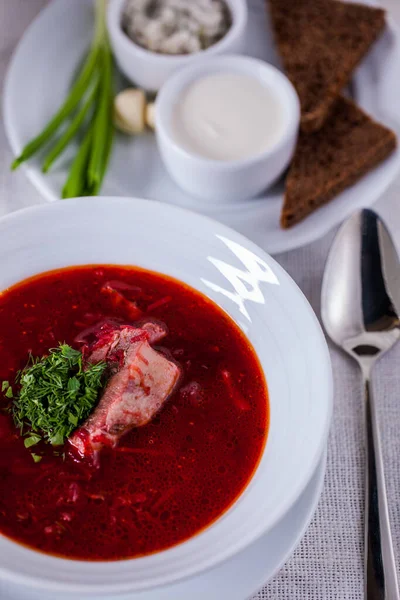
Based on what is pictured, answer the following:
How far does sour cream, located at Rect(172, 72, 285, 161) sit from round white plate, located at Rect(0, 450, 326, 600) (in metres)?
1.62

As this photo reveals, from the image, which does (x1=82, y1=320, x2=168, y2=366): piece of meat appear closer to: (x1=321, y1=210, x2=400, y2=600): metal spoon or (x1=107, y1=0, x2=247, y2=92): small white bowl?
(x1=321, y1=210, x2=400, y2=600): metal spoon

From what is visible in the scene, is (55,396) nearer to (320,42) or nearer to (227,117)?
(227,117)

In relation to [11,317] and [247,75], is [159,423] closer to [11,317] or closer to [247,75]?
[11,317]

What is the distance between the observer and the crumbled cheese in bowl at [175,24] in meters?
3.58

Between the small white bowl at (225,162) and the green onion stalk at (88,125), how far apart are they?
0.28 metres

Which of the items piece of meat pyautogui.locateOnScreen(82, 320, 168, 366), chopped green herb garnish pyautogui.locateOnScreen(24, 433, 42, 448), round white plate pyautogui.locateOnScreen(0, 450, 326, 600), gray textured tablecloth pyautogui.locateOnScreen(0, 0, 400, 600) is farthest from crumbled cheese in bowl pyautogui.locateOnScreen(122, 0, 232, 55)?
round white plate pyautogui.locateOnScreen(0, 450, 326, 600)

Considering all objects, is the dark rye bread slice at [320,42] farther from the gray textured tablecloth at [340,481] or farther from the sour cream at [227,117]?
the gray textured tablecloth at [340,481]

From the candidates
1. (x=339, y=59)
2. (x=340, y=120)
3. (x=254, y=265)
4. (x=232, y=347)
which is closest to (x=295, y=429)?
(x=232, y=347)

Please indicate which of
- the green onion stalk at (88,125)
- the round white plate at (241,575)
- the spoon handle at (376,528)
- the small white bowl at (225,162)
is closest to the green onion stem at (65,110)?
the green onion stalk at (88,125)

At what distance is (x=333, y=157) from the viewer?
3361 mm

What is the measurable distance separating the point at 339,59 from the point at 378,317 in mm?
1454

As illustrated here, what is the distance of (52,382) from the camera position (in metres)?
2.21

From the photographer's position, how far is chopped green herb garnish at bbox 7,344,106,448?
2.19 m

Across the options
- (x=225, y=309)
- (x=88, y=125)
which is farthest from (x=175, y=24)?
(x=225, y=309)
